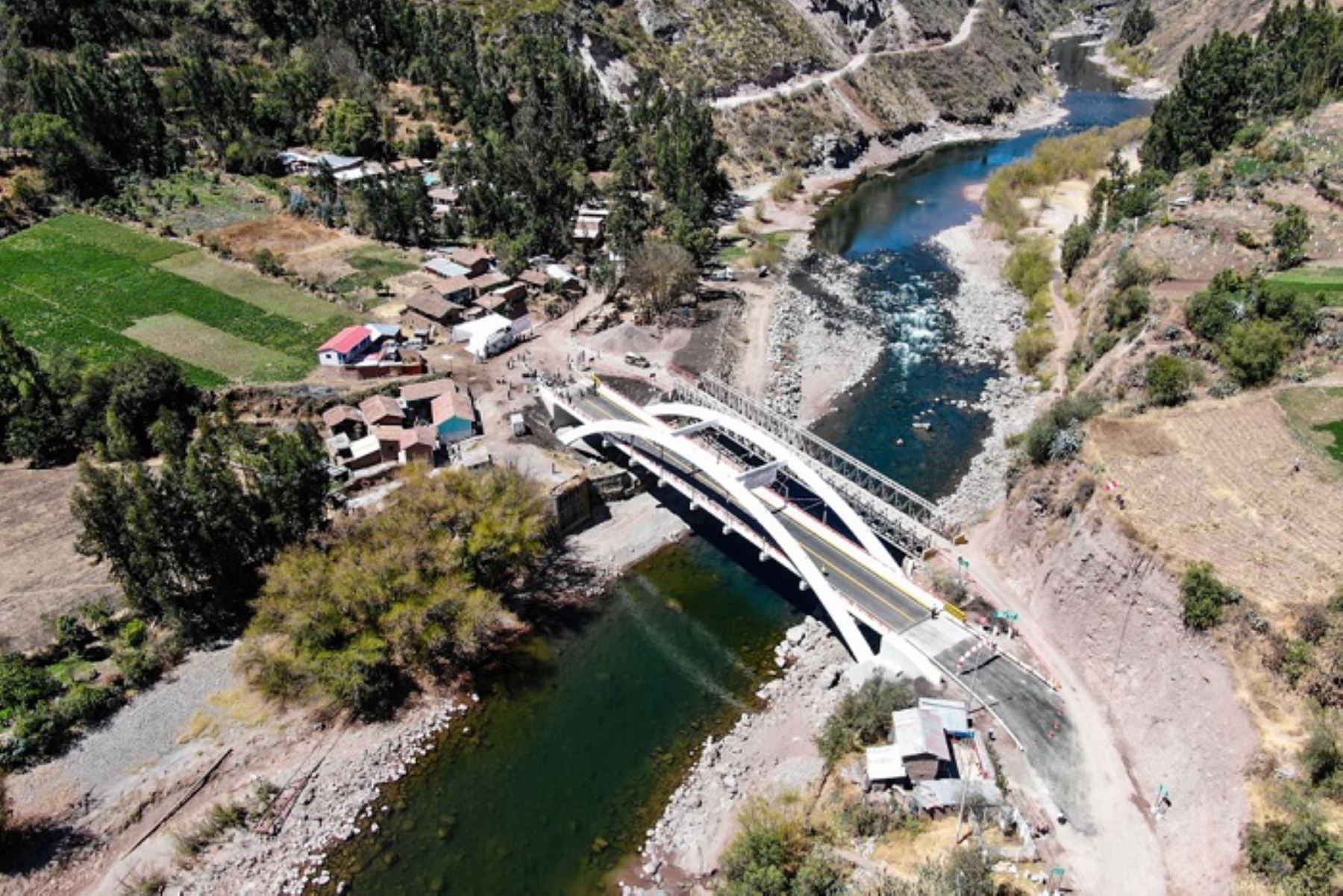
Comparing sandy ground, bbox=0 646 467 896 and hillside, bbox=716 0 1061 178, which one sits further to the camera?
hillside, bbox=716 0 1061 178

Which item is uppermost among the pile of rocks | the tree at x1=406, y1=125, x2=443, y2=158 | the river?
the tree at x1=406, y1=125, x2=443, y2=158

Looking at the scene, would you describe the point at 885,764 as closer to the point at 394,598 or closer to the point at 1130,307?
the point at 394,598

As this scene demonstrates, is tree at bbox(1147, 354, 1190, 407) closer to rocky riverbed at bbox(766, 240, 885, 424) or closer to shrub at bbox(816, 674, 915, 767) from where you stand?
rocky riverbed at bbox(766, 240, 885, 424)

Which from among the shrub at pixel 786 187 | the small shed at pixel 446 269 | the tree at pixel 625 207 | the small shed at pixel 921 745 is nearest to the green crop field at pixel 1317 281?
the small shed at pixel 921 745

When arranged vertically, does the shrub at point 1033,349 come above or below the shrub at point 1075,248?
below

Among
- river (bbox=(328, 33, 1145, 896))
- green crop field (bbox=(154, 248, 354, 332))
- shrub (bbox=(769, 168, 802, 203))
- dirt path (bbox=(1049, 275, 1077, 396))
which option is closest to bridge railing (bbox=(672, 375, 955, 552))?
river (bbox=(328, 33, 1145, 896))

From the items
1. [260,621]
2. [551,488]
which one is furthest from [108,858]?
[551,488]

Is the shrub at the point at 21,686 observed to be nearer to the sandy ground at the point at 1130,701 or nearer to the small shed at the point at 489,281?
the sandy ground at the point at 1130,701
